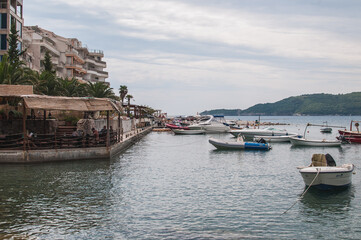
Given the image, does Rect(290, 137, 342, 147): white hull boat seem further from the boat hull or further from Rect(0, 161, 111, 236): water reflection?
Rect(0, 161, 111, 236): water reflection

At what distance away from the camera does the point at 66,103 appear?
94.4 ft

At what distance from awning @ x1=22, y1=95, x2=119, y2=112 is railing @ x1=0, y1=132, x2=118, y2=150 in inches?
92.3

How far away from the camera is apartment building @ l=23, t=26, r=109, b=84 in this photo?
64.3 m

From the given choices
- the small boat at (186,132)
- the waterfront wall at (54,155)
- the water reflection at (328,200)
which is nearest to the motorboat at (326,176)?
the water reflection at (328,200)

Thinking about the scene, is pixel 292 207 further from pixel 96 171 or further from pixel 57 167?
pixel 57 167

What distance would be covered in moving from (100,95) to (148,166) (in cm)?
3010

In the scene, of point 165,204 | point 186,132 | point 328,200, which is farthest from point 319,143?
point 165,204

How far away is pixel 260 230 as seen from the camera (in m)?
13.4

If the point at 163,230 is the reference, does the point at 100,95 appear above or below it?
above

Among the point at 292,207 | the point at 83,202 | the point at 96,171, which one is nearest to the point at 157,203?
the point at 83,202

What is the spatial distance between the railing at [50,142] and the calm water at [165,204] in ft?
7.18

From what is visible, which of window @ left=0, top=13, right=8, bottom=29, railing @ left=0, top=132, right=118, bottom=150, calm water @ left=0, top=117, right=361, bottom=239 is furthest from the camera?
window @ left=0, top=13, right=8, bottom=29

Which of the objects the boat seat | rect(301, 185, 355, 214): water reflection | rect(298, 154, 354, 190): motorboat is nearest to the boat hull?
rect(298, 154, 354, 190): motorboat

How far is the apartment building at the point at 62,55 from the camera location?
64.3 m
